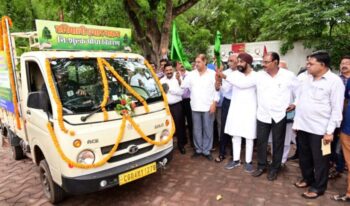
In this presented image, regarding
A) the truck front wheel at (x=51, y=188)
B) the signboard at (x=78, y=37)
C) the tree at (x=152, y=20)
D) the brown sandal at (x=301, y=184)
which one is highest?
the tree at (x=152, y=20)

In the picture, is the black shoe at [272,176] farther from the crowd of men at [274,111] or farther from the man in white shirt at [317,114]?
the man in white shirt at [317,114]

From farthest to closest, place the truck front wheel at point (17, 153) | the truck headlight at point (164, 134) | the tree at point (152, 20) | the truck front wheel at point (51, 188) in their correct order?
the tree at point (152, 20)
the truck front wheel at point (17, 153)
the truck headlight at point (164, 134)
the truck front wheel at point (51, 188)

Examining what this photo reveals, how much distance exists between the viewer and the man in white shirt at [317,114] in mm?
3209

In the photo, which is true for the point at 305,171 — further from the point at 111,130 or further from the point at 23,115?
the point at 23,115

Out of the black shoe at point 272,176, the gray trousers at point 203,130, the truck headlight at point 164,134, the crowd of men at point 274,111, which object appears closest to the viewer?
the crowd of men at point 274,111

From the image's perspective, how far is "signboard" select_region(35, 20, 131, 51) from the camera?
11.7ft

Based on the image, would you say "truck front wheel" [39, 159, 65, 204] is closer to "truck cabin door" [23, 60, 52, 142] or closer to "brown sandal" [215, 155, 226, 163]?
"truck cabin door" [23, 60, 52, 142]

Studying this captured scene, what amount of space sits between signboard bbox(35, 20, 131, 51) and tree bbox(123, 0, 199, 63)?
12.6 feet

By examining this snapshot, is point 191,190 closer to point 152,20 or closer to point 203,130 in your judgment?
point 203,130

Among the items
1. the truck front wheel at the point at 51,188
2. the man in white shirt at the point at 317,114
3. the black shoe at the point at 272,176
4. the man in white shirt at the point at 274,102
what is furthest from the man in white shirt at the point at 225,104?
the truck front wheel at the point at 51,188

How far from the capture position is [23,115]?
404cm

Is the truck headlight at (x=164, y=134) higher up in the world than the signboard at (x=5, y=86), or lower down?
lower down

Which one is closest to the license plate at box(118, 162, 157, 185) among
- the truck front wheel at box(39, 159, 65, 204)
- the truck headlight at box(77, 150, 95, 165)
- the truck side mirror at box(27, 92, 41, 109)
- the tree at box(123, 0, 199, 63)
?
the truck headlight at box(77, 150, 95, 165)

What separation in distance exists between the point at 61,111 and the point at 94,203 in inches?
56.1
